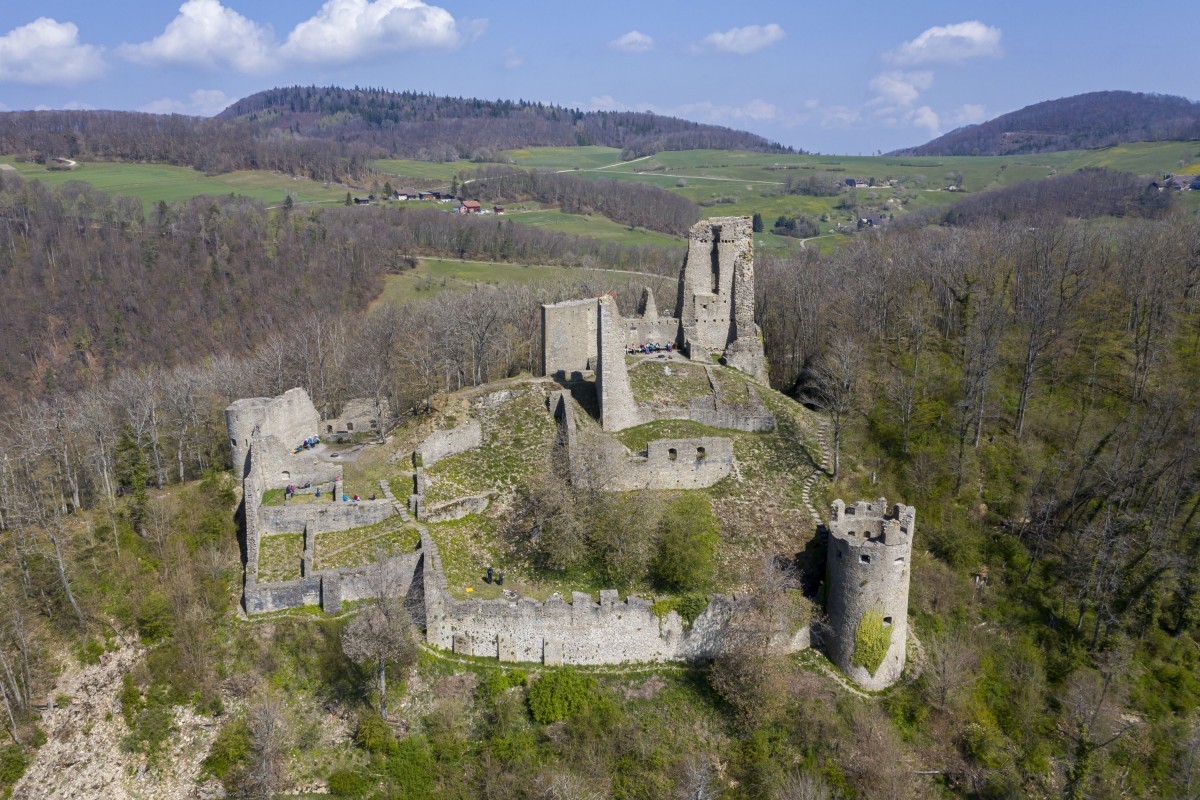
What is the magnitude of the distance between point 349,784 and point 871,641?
19.6m

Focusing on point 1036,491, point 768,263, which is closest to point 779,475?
point 1036,491

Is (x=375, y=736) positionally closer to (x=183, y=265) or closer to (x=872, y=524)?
(x=872, y=524)

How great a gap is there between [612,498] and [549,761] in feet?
36.7

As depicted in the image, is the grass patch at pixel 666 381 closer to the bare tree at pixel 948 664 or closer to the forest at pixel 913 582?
the forest at pixel 913 582

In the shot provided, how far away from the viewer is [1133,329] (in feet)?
169

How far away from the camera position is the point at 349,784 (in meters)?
27.5

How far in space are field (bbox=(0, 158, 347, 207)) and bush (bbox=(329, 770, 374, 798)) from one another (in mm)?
112704

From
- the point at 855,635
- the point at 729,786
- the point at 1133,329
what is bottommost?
the point at 729,786

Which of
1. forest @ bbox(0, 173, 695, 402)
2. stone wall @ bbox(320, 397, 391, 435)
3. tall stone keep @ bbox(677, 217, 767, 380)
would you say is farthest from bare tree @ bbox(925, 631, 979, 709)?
forest @ bbox(0, 173, 695, 402)

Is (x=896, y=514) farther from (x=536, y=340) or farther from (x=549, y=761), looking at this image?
(x=536, y=340)

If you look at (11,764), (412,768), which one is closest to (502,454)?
(412,768)

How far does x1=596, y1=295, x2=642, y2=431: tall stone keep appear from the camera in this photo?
3906 centimetres

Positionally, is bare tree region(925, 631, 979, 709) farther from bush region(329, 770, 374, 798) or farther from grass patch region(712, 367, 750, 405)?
bush region(329, 770, 374, 798)

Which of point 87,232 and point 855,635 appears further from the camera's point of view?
→ point 87,232
